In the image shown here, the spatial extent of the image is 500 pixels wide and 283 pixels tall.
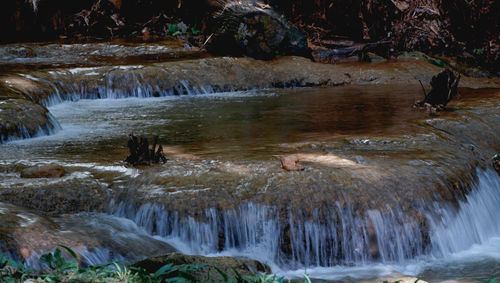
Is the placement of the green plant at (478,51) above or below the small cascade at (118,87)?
above

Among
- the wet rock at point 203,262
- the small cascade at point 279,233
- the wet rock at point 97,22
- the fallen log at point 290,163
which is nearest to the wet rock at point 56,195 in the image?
the small cascade at point 279,233

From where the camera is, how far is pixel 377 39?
1497 centimetres

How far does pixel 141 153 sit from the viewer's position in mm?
5227

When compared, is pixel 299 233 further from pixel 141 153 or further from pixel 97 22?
pixel 97 22

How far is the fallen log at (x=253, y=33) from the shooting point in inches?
507

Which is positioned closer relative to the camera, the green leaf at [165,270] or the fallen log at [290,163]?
the green leaf at [165,270]

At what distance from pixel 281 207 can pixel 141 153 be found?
1492 millimetres

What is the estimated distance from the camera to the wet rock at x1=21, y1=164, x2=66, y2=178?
16.4 feet

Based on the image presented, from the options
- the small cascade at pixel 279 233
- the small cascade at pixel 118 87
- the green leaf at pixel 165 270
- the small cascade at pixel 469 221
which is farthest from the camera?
the small cascade at pixel 118 87

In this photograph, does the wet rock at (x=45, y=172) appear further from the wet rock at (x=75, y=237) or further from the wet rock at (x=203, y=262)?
the wet rock at (x=203, y=262)

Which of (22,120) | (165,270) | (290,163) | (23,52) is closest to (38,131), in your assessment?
(22,120)

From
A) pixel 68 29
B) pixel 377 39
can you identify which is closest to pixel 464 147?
pixel 377 39

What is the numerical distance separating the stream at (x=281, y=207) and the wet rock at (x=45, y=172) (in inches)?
4.7

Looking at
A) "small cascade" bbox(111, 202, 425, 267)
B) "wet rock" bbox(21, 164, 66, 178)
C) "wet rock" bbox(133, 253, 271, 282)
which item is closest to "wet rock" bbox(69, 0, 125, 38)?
"wet rock" bbox(21, 164, 66, 178)
